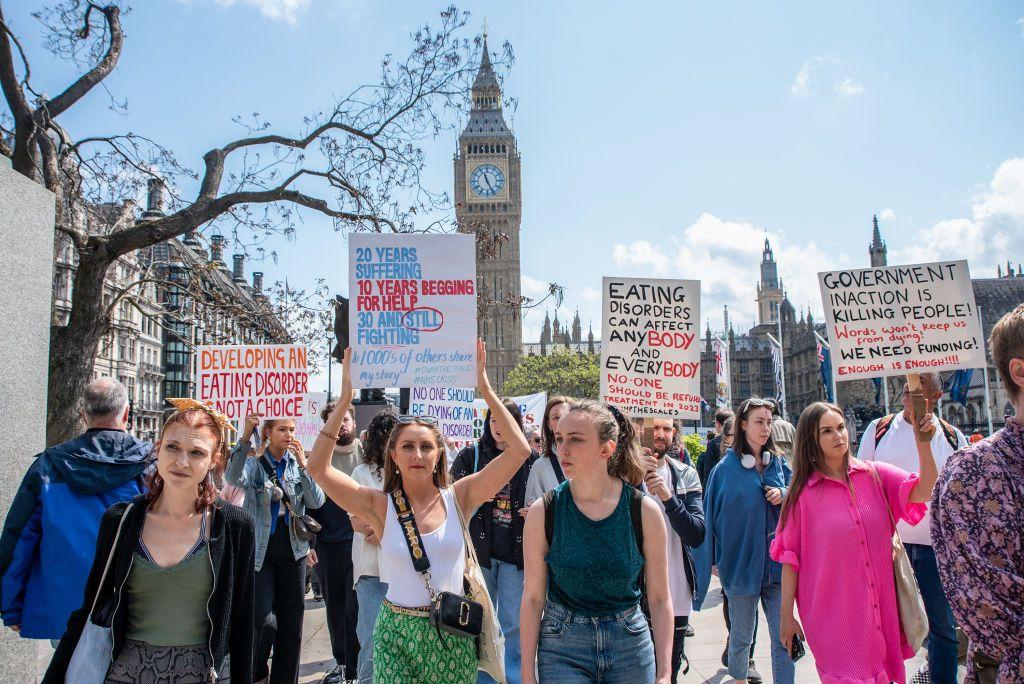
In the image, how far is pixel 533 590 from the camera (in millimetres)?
3172

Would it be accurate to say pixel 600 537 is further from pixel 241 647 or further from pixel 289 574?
pixel 289 574

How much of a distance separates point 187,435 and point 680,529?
2744 mm

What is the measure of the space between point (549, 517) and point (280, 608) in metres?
2.82

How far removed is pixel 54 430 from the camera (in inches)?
288

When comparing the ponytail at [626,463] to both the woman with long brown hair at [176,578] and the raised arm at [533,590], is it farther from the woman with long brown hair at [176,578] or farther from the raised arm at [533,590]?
the woman with long brown hair at [176,578]

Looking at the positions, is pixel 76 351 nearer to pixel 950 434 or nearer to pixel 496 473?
pixel 496 473

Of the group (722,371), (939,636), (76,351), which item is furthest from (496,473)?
(722,371)

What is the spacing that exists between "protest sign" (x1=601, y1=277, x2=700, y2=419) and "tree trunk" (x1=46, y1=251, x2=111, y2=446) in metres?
4.87

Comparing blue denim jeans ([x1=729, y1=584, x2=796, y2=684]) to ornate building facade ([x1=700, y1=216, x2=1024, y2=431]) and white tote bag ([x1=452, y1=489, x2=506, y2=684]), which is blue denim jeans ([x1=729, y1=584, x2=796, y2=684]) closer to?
white tote bag ([x1=452, y1=489, x2=506, y2=684])

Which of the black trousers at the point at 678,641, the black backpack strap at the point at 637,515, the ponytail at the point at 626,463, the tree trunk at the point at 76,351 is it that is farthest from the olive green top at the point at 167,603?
the tree trunk at the point at 76,351

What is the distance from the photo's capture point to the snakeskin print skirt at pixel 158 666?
2.78 m

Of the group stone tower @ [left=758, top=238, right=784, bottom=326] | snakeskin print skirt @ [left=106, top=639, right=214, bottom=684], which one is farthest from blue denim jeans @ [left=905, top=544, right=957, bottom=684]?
stone tower @ [left=758, top=238, right=784, bottom=326]

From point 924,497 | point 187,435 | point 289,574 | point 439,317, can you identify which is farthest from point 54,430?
point 924,497

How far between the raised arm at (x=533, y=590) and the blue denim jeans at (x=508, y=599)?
215 centimetres
